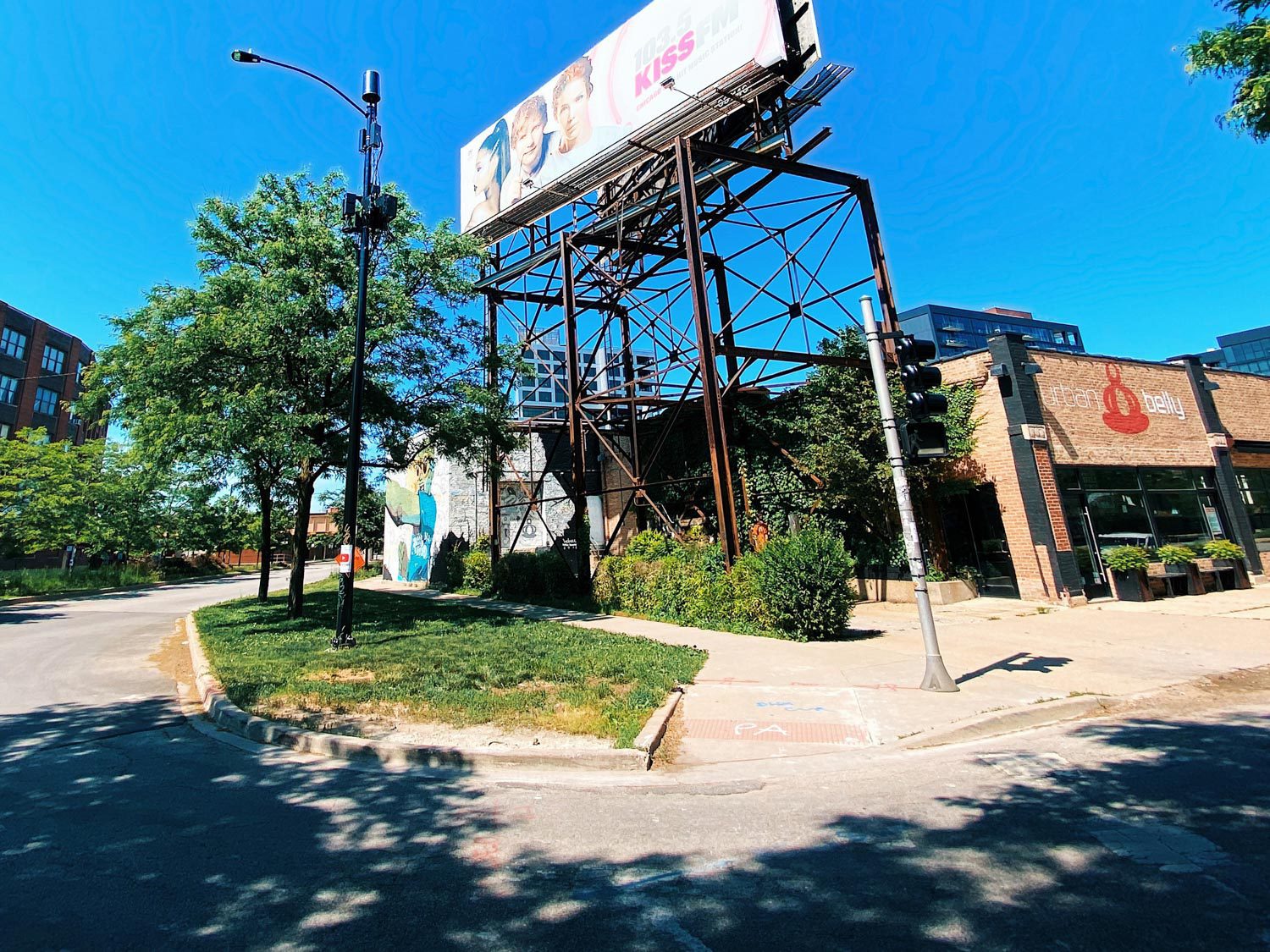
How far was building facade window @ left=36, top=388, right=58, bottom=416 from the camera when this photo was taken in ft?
162

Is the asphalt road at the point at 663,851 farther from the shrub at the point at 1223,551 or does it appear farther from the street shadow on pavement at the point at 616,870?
the shrub at the point at 1223,551

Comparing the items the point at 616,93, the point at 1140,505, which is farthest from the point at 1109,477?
the point at 616,93

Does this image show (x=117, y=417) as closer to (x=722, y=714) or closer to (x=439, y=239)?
(x=439, y=239)

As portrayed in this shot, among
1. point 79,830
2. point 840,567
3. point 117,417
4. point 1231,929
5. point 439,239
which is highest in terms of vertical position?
point 439,239

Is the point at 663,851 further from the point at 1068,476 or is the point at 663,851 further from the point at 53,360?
the point at 53,360

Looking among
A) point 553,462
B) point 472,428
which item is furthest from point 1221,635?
point 553,462

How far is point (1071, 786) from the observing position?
4.39 meters

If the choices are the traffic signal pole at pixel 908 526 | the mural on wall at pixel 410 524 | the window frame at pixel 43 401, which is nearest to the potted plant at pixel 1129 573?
the traffic signal pole at pixel 908 526

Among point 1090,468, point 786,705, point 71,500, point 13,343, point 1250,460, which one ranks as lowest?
point 786,705

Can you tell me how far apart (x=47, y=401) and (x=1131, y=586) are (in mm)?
69382

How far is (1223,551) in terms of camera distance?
15.2 meters

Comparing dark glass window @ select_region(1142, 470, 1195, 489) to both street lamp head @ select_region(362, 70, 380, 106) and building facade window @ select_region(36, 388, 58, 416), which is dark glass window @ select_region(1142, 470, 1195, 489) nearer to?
street lamp head @ select_region(362, 70, 380, 106)

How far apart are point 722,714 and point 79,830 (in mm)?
5093

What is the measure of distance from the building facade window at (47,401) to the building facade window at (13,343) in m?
2.83
